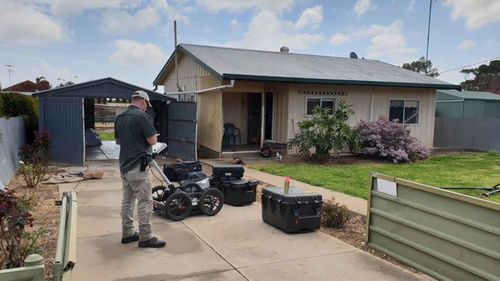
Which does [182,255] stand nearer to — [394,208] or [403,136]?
[394,208]

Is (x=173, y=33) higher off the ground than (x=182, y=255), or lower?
higher

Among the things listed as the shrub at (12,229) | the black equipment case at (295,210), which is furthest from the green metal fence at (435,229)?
the shrub at (12,229)

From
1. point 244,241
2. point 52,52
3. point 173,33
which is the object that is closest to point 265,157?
point 173,33

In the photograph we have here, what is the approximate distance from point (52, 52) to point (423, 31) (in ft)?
78.8

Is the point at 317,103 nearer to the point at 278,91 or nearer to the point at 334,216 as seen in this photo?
the point at 278,91

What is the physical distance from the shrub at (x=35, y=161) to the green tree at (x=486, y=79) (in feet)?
151

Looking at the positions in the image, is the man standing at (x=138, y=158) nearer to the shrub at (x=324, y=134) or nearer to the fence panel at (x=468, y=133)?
the shrub at (x=324, y=134)

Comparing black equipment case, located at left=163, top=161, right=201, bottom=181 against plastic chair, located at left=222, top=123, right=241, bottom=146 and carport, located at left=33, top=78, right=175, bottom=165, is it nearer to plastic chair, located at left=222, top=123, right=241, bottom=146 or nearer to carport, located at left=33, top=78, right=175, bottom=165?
carport, located at left=33, top=78, right=175, bottom=165

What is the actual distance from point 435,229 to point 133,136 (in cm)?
351

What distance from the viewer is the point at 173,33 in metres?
16.6

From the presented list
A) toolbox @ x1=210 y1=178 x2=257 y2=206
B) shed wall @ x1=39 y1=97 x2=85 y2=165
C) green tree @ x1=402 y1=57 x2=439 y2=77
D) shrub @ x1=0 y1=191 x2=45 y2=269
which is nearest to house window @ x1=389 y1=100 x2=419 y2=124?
toolbox @ x1=210 y1=178 x2=257 y2=206

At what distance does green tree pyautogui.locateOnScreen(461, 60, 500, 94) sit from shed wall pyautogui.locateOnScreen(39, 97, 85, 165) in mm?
44348

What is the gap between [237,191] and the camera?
283 inches

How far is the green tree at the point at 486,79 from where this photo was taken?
45506 mm
